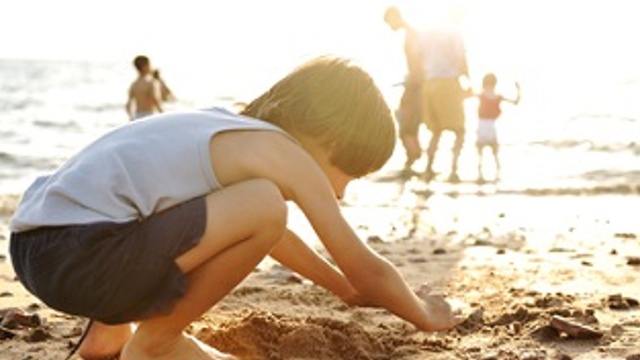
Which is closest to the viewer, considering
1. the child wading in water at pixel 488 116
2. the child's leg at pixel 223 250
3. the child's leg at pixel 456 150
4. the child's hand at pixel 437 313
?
the child's leg at pixel 223 250

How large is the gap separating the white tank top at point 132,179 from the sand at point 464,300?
78cm

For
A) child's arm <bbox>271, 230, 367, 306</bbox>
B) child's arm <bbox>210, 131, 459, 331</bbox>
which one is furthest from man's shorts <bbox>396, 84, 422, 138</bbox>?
child's arm <bbox>210, 131, 459, 331</bbox>

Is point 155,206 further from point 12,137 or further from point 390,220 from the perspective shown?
point 12,137

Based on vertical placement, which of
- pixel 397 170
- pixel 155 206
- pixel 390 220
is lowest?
pixel 397 170

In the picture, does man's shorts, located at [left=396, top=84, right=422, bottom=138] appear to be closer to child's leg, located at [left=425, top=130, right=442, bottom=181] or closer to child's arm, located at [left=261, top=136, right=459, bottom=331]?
child's leg, located at [left=425, top=130, right=442, bottom=181]

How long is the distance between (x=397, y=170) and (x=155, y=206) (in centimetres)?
1012

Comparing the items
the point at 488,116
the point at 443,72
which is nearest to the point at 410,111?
the point at 443,72

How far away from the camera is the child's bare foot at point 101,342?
299 centimetres

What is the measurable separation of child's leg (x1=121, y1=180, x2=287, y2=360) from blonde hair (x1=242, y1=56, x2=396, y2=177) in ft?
0.84

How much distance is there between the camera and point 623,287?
418 cm

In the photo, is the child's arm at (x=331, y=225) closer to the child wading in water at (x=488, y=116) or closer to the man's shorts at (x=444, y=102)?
the man's shorts at (x=444, y=102)

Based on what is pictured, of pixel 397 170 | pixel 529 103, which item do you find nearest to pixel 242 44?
pixel 529 103

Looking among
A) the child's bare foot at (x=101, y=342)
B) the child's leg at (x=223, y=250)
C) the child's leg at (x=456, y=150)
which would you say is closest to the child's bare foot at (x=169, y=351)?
the child's leg at (x=223, y=250)

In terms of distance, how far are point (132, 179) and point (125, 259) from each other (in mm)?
212
